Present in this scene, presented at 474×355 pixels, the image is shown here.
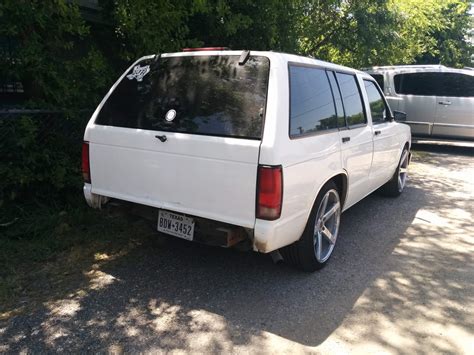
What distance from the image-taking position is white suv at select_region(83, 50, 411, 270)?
3074mm

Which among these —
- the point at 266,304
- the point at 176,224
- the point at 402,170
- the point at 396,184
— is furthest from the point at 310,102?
the point at 402,170

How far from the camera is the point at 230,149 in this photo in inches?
121

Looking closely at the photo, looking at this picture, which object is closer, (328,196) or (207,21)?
(328,196)

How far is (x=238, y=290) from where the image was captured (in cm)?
356

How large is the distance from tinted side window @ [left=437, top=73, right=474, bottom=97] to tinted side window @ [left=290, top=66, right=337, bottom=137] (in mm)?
7702

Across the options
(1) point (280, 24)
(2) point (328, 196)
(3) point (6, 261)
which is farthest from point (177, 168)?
(1) point (280, 24)

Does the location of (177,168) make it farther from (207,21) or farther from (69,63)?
(207,21)

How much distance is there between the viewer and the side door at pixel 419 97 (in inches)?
417

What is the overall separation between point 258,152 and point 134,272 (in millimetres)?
1647

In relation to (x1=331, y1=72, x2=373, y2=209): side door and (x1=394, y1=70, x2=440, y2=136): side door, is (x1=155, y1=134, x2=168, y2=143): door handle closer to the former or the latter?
(x1=331, y1=72, x2=373, y2=209): side door

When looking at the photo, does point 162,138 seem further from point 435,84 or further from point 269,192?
point 435,84

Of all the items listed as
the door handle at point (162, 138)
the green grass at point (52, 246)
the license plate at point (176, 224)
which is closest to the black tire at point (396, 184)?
the green grass at point (52, 246)

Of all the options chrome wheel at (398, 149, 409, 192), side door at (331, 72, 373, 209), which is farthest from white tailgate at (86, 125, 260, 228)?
chrome wheel at (398, 149, 409, 192)

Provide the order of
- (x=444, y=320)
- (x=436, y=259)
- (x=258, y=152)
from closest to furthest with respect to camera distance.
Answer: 1. (x=258, y=152)
2. (x=444, y=320)
3. (x=436, y=259)
